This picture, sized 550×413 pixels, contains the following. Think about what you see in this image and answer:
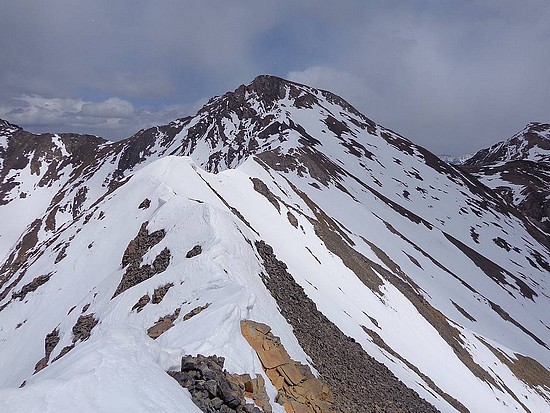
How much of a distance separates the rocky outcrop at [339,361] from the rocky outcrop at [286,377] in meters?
2.06

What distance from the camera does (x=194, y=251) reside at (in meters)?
21.4

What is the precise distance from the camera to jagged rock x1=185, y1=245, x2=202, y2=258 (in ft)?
69.2

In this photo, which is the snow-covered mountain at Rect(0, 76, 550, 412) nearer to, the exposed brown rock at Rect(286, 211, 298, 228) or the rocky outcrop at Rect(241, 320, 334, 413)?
the rocky outcrop at Rect(241, 320, 334, 413)

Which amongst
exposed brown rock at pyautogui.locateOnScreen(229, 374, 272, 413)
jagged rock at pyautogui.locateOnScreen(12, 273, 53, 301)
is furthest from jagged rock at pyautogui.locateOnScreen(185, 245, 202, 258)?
jagged rock at pyautogui.locateOnScreen(12, 273, 53, 301)

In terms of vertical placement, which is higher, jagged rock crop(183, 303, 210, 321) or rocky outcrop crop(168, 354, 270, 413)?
jagged rock crop(183, 303, 210, 321)

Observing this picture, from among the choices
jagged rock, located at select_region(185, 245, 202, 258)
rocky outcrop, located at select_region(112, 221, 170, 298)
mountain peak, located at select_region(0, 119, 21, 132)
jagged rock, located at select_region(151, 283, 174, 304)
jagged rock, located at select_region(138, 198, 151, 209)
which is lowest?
jagged rock, located at select_region(151, 283, 174, 304)

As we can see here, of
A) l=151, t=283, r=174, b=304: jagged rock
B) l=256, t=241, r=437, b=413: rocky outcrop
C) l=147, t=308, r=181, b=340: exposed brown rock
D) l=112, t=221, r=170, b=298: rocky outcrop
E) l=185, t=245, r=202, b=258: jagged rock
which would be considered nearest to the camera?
l=147, t=308, r=181, b=340: exposed brown rock

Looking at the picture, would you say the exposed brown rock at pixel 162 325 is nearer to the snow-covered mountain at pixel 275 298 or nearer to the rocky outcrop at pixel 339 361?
the snow-covered mountain at pixel 275 298

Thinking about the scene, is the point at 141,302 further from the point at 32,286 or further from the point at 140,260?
the point at 32,286


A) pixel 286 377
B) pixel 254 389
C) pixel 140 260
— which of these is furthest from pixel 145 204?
pixel 254 389

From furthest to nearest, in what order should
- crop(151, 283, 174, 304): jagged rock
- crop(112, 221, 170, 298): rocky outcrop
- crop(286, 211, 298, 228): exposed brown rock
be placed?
crop(286, 211, 298, 228): exposed brown rock
crop(112, 221, 170, 298): rocky outcrop
crop(151, 283, 174, 304): jagged rock

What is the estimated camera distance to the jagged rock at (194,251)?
21.1 metres

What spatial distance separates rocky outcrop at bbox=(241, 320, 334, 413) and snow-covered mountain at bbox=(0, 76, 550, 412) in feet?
0.21

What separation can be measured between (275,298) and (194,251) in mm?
4951
